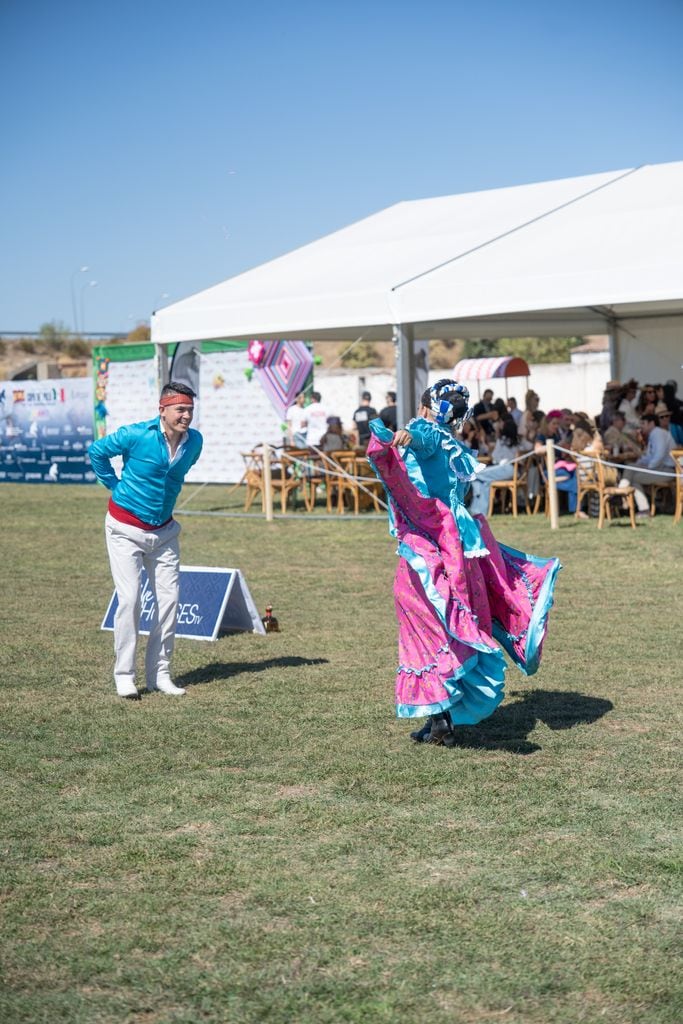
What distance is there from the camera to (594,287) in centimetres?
1551

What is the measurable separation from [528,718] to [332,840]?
2.18 metres

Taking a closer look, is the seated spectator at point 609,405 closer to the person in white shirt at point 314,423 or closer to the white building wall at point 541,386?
the person in white shirt at point 314,423

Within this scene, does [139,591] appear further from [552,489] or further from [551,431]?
[551,431]

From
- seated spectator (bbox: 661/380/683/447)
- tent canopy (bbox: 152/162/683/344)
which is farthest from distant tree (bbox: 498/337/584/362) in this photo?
seated spectator (bbox: 661/380/683/447)

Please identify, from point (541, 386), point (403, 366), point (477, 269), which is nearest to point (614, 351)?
point (477, 269)

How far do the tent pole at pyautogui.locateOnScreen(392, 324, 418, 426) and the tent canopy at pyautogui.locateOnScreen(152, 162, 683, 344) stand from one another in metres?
0.26

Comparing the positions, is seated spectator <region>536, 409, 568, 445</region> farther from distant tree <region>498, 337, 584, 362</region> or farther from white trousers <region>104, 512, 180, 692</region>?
distant tree <region>498, 337, 584, 362</region>

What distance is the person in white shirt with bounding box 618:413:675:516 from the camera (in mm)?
16875

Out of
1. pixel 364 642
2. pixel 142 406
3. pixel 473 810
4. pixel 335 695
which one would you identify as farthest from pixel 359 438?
pixel 473 810

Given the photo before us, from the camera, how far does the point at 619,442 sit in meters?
17.3

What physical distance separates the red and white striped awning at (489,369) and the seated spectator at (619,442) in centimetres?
501

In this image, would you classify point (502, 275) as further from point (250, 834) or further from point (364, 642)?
point (250, 834)

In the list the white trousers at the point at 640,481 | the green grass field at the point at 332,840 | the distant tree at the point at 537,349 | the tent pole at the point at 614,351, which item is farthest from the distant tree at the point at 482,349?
the green grass field at the point at 332,840

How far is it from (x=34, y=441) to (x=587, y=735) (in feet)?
81.0
